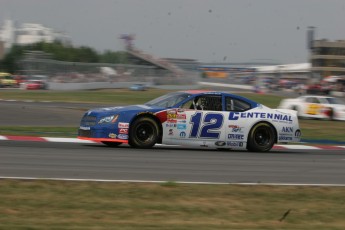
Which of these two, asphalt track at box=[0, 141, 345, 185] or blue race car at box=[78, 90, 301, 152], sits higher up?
blue race car at box=[78, 90, 301, 152]

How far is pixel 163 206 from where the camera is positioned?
23.0 ft

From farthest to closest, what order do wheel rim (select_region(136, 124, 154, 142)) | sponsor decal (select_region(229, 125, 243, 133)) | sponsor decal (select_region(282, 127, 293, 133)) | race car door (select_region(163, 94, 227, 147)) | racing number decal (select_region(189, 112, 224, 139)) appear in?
sponsor decal (select_region(282, 127, 293, 133)), sponsor decal (select_region(229, 125, 243, 133)), racing number decal (select_region(189, 112, 224, 139)), race car door (select_region(163, 94, 227, 147)), wheel rim (select_region(136, 124, 154, 142))

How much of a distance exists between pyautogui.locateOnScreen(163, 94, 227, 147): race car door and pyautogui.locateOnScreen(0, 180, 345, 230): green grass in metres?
5.19

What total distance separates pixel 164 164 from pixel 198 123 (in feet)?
10.0

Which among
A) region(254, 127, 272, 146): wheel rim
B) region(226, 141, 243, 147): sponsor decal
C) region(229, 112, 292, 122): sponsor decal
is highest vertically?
region(229, 112, 292, 122): sponsor decal

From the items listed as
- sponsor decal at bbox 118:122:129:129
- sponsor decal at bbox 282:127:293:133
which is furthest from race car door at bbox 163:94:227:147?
sponsor decal at bbox 282:127:293:133

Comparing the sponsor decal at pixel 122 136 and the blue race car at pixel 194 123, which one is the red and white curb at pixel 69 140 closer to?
the blue race car at pixel 194 123

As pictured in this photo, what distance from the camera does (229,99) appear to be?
48.1 feet

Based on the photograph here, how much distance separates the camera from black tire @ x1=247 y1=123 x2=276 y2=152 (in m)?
14.6

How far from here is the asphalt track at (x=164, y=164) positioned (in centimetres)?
956

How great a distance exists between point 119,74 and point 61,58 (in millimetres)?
66134

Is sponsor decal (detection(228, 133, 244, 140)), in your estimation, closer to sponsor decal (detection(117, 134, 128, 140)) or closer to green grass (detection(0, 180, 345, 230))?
sponsor decal (detection(117, 134, 128, 140))

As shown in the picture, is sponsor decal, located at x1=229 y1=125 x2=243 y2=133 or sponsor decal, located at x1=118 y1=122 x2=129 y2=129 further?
sponsor decal, located at x1=229 y1=125 x2=243 y2=133

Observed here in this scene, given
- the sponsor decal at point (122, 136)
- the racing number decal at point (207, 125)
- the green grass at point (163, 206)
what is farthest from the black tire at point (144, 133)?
the green grass at point (163, 206)
